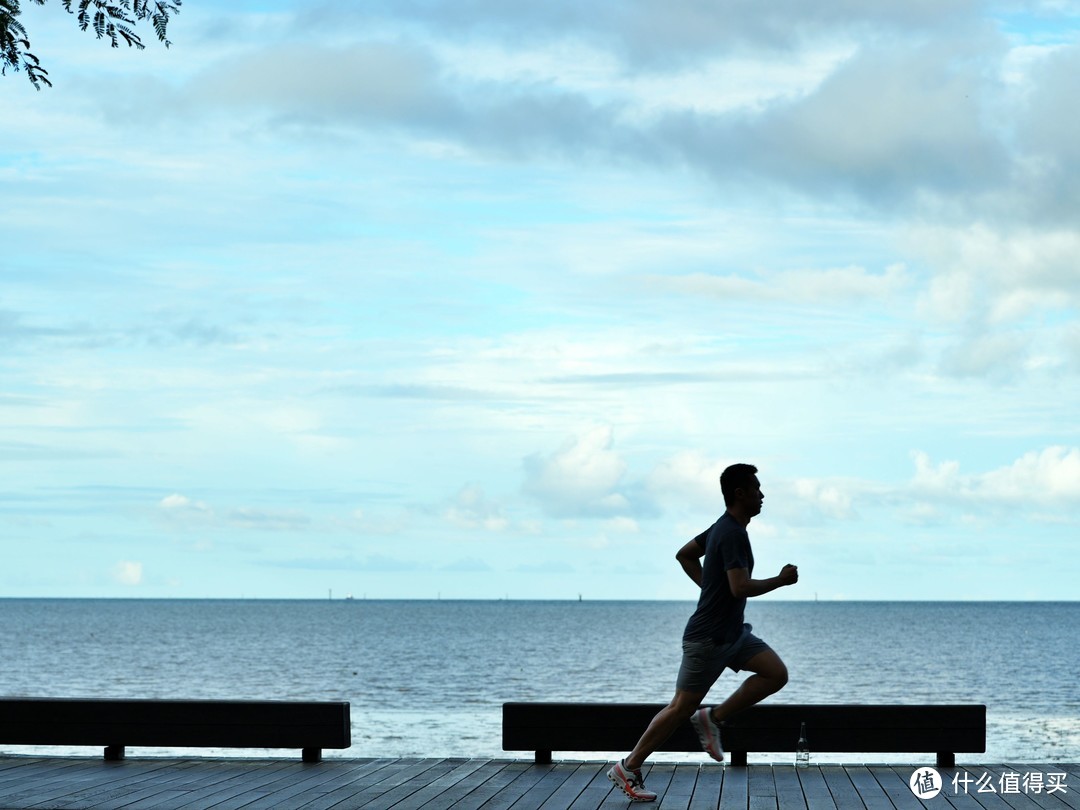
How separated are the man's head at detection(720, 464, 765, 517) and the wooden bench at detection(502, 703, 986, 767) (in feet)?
7.01

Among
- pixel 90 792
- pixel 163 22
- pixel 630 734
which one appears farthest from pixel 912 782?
pixel 163 22

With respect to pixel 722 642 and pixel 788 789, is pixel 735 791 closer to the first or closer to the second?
pixel 788 789

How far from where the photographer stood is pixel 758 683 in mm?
7824

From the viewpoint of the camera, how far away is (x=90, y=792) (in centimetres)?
858

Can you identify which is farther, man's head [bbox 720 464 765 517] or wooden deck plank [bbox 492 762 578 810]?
wooden deck plank [bbox 492 762 578 810]

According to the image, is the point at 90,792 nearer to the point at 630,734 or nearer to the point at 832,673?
the point at 630,734

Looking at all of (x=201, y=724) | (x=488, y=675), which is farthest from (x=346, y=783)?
(x=488, y=675)

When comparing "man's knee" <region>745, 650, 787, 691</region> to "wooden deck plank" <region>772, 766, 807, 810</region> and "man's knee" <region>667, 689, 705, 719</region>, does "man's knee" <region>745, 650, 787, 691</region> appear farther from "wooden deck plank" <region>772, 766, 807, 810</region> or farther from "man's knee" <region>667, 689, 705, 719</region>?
"wooden deck plank" <region>772, 766, 807, 810</region>

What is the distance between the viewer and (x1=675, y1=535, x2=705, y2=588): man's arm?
8172 mm

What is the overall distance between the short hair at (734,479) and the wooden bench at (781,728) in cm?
217

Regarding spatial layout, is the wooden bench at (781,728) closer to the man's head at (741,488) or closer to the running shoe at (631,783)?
the running shoe at (631,783)

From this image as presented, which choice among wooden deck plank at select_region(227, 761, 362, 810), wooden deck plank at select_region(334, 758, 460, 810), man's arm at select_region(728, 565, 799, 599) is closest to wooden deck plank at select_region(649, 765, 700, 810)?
man's arm at select_region(728, 565, 799, 599)

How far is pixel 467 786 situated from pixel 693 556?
7.35ft

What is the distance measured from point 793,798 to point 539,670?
4358 centimetres
